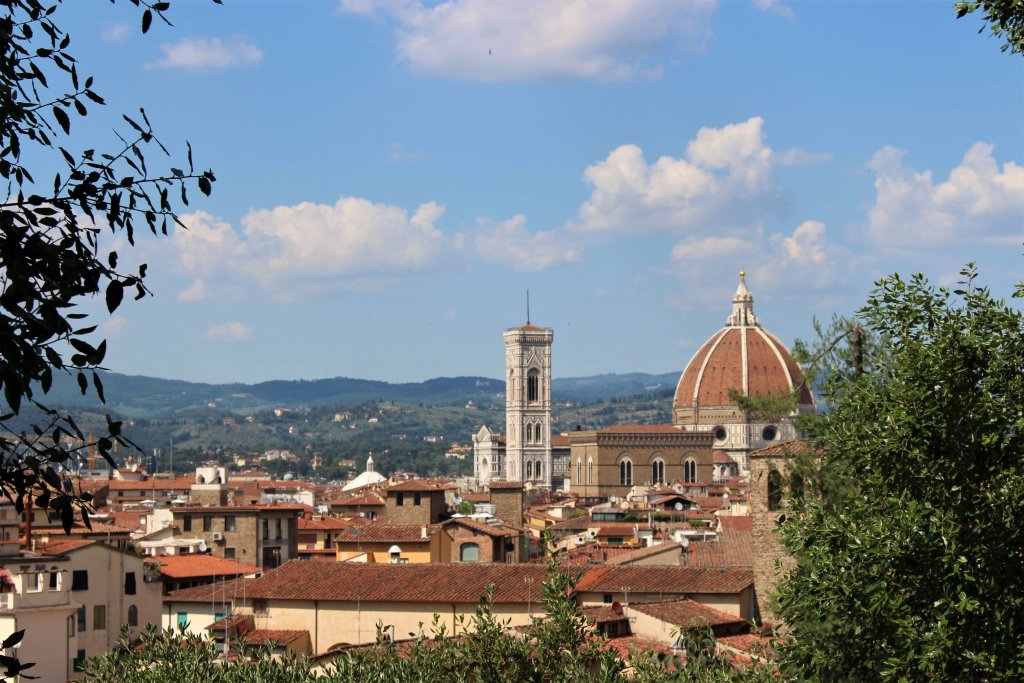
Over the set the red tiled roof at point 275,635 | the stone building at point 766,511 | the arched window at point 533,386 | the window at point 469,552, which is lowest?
the red tiled roof at point 275,635

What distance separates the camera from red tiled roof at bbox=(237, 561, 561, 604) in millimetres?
25406

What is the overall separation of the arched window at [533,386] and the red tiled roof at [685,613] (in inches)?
4403

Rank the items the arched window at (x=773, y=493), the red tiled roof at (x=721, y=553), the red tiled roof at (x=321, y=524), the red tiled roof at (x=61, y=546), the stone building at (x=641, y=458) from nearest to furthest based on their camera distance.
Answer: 1. the arched window at (x=773, y=493)
2. the red tiled roof at (x=61, y=546)
3. the red tiled roof at (x=721, y=553)
4. the red tiled roof at (x=321, y=524)
5. the stone building at (x=641, y=458)

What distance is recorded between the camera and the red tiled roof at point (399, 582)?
1000 inches

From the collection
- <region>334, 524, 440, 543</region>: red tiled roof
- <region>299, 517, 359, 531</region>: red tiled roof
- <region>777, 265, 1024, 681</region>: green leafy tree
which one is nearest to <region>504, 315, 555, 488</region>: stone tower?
<region>299, 517, 359, 531</region>: red tiled roof

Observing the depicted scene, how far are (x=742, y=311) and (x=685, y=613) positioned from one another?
111 metres

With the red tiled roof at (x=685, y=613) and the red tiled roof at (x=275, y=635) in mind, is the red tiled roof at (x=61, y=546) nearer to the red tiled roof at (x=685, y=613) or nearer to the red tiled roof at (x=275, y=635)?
the red tiled roof at (x=275, y=635)

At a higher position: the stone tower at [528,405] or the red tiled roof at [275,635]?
the stone tower at [528,405]

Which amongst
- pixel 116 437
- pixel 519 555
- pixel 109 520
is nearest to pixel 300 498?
pixel 109 520

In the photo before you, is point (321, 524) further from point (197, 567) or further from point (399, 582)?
point (399, 582)

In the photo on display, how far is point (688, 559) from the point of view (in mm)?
32656

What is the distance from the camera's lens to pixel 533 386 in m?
138

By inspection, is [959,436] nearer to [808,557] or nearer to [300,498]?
[808,557]

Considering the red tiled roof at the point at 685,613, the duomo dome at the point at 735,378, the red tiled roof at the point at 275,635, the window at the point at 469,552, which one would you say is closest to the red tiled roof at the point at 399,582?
the red tiled roof at the point at 275,635
